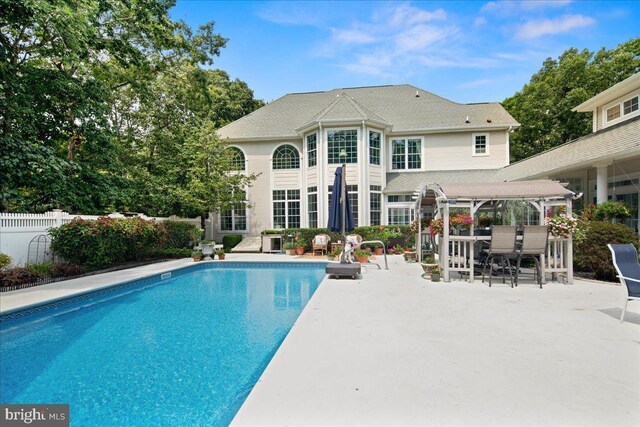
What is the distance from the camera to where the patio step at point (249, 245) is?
1689 centimetres

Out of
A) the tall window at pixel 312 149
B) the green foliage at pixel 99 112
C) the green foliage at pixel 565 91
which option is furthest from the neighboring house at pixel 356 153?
the green foliage at pixel 565 91

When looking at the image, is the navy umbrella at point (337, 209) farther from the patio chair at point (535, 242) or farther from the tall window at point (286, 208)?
the tall window at point (286, 208)

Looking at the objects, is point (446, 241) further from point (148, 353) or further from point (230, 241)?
point (230, 241)

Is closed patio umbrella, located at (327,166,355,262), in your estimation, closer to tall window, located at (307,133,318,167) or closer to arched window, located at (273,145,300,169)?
tall window, located at (307,133,318,167)

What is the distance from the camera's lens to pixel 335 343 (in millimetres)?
3938

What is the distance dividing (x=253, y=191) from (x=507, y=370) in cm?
1669

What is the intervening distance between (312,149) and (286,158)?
6.69ft

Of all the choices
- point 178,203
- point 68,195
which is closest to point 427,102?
point 178,203

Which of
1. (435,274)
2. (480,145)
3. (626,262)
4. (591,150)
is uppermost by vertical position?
(480,145)

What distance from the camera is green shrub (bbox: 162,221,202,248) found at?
46.5 ft

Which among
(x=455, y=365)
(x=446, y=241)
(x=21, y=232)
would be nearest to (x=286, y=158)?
(x=21, y=232)

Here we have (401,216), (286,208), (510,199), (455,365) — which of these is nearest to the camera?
(455,365)

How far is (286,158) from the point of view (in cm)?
1841

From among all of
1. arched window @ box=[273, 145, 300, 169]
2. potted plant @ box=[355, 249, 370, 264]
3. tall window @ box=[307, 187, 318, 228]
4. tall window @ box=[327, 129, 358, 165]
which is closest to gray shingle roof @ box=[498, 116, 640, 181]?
potted plant @ box=[355, 249, 370, 264]
